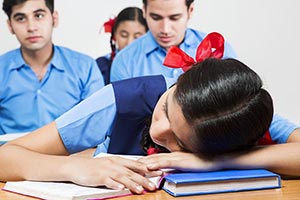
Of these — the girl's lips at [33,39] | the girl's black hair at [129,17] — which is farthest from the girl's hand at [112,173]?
the girl's black hair at [129,17]

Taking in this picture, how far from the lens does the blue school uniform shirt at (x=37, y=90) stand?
241cm

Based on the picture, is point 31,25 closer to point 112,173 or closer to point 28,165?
point 28,165

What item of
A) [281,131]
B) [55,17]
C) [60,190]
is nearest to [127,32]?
[55,17]

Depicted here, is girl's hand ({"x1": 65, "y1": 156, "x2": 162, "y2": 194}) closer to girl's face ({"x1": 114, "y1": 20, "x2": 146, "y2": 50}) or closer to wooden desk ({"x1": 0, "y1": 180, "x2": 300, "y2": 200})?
wooden desk ({"x1": 0, "y1": 180, "x2": 300, "y2": 200})

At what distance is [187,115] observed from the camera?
806 millimetres

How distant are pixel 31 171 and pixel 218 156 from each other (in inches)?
12.5

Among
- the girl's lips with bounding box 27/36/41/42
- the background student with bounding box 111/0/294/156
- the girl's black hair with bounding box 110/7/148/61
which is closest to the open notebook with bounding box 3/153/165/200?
the background student with bounding box 111/0/294/156

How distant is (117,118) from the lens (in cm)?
109

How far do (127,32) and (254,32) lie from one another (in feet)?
2.39

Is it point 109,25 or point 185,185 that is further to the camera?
point 109,25

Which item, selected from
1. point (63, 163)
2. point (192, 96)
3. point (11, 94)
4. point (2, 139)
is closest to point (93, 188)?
point (63, 163)

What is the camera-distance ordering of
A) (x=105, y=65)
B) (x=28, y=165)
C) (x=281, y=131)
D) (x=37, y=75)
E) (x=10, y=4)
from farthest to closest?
1. (x=105, y=65)
2. (x=10, y=4)
3. (x=37, y=75)
4. (x=281, y=131)
5. (x=28, y=165)

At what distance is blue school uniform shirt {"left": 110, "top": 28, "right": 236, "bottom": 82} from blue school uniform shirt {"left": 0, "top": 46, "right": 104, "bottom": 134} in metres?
0.13

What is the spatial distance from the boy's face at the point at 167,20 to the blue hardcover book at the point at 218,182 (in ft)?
5.25
